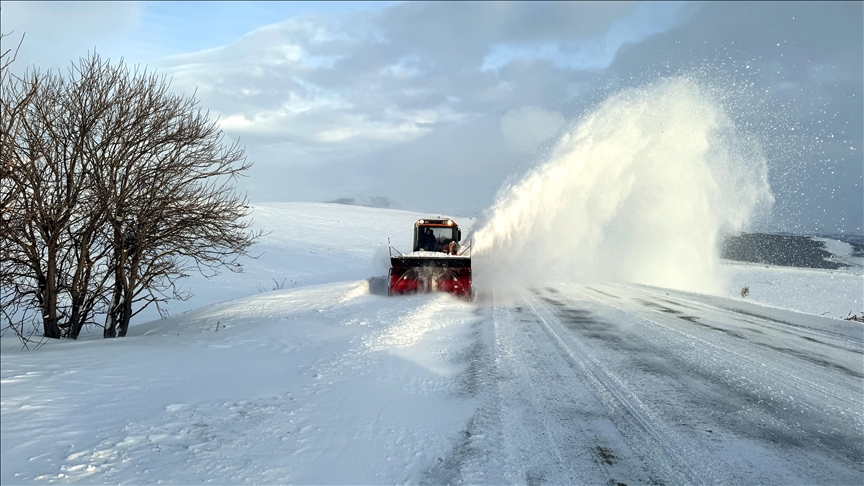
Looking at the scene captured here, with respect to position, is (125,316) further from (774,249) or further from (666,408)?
(774,249)

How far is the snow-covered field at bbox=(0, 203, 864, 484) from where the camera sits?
11.9ft

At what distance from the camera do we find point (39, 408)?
425 centimetres

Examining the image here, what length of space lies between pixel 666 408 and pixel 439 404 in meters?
2.37

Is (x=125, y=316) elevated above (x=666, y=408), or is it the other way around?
(x=125, y=316)

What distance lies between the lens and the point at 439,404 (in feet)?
16.9

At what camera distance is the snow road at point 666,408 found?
3701 mm

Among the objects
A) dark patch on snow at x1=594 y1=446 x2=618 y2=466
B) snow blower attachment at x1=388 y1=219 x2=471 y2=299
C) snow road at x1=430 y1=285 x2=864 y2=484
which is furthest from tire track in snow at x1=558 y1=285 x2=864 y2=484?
snow blower attachment at x1=388 y1=219 x2=471 y2=299

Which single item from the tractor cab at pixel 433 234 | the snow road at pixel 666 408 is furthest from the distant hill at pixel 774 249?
the snow road at pixel 666 408

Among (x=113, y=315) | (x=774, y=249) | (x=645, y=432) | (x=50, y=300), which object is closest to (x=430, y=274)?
(x=113, y=315)

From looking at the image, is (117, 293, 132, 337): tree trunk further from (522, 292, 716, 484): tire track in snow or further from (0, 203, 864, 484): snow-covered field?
(522, 292, 716, 484): tire track in snow

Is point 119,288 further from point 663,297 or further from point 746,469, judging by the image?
point 663,297

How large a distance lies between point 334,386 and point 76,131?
7.03 m

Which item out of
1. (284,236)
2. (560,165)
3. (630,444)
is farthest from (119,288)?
(284,236)

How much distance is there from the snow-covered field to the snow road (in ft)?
0.08
